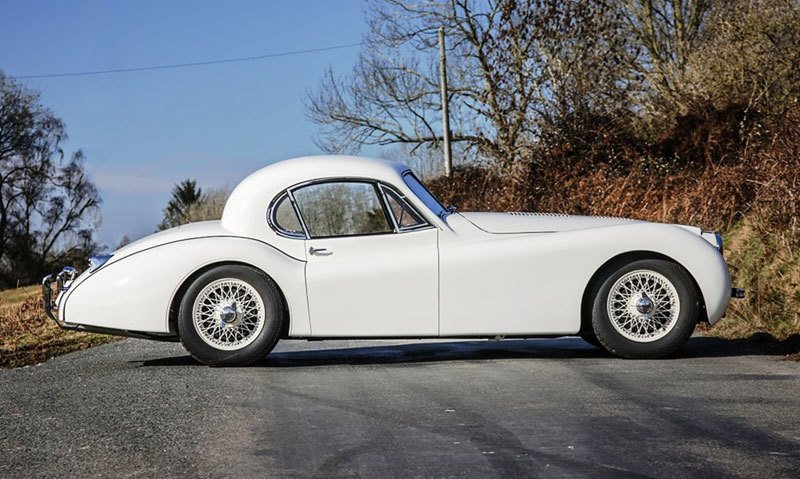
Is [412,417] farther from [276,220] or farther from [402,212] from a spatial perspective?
[276,220]

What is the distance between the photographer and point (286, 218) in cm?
837

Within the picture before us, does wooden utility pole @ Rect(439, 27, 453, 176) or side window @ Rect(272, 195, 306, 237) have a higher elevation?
wooden utility pole @ Rect(439, 27, 453, 176)

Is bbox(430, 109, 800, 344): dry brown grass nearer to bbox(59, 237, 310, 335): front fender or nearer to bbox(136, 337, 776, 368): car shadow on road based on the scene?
bbox(136, 337, 776, 368): car shadow on road

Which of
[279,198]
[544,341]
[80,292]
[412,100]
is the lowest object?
[544,341]

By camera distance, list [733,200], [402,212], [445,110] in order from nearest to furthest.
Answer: [402,212] → [733,200] → [445,110]

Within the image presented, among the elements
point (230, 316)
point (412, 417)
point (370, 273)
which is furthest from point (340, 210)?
point (412, 417)

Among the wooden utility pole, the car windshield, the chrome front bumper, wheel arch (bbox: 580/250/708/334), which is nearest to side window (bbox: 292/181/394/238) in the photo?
the car windshield

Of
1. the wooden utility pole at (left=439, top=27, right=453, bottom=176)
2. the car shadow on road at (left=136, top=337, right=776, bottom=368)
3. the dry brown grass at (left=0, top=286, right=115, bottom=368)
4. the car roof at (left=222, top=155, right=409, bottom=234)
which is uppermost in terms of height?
the wooden utility pole at (left=439, top=27, right=453, bottom=176)

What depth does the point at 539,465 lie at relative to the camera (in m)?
4.73

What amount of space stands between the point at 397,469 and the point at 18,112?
55373mm

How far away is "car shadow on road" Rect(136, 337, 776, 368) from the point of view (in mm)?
8695

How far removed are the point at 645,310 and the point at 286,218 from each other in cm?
281

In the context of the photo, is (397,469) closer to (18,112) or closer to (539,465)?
(539,465)

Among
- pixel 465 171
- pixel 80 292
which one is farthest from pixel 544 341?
pixel 465 171
